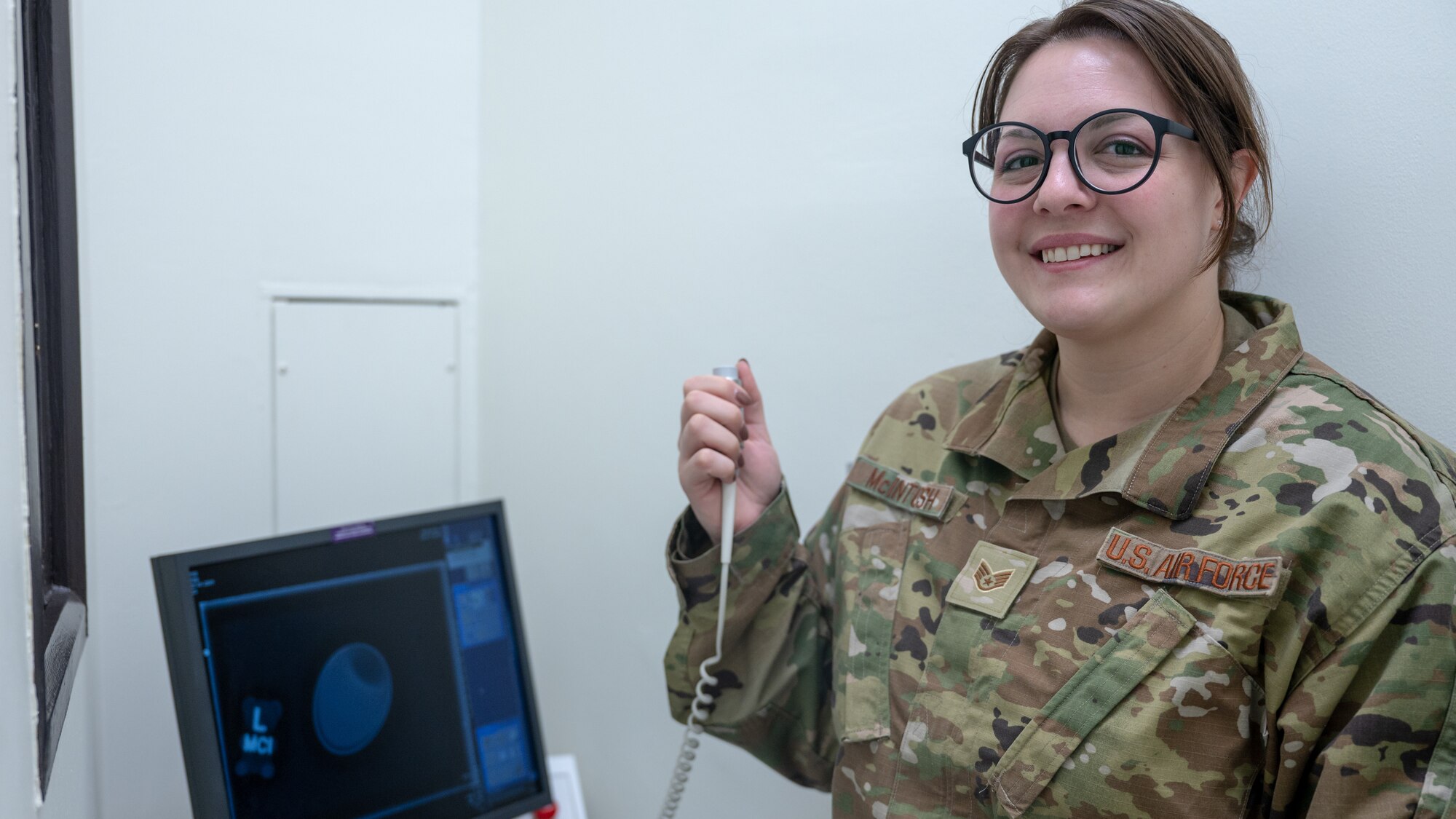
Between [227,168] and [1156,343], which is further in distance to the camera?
[227,168]

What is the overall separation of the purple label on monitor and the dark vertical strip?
249mm

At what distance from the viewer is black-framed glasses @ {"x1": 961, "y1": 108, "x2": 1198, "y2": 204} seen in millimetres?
824

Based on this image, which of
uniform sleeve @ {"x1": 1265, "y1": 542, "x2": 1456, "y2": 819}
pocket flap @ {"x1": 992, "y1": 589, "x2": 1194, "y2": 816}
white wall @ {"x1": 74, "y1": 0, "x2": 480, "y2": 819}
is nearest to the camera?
uniform sleeve @ {"x1": 1265, "y1": 542, "x2": 1456, "y2": 819}

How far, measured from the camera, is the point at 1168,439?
2.84ft

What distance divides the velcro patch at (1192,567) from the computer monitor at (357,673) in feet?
2.54

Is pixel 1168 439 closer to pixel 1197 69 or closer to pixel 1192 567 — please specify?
pixel 1192 567

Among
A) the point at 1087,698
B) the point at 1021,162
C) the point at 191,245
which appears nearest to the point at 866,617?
the point at 1087,698

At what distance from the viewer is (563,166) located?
162 cm

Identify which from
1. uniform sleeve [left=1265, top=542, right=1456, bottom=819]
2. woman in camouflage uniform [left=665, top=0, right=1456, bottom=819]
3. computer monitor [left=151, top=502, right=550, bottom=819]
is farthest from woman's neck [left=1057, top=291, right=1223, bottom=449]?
computer monitor [left=151, top=502, right=550, bottom=819]

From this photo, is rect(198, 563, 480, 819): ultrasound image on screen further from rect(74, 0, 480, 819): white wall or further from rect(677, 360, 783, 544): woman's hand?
rect(677, 360, 783, 544): woman's hand

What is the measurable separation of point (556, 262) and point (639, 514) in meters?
0.42

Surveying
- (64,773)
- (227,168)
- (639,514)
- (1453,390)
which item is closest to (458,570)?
(639,514)

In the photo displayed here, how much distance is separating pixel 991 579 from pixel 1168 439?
19 cm

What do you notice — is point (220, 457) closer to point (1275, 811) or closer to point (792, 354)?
point (792, 354)
